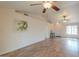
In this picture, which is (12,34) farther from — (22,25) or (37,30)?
(37,30)

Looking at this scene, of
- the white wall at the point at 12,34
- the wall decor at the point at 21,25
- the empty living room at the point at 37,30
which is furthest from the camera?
the wall decor at the point at 21,25

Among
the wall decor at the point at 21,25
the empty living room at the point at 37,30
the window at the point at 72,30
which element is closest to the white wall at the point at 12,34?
the empty living room at the point at 37,30

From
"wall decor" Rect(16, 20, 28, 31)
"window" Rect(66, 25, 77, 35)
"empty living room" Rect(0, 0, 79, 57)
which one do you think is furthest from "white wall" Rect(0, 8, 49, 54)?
"window" Rect(66, 25, 77, 35)

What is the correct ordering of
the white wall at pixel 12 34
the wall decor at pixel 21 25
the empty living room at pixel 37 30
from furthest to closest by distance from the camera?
the wall decor at pixel 21 25, the white wall at pixel 12 34, the empty living room at pixel 37 30

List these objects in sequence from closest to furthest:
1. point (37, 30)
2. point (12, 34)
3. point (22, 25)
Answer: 1. point (12, 34)
2. point (22, 25)
3. point (37, 30)

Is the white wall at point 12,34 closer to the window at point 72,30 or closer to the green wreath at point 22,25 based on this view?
the green wreath at point 22,25

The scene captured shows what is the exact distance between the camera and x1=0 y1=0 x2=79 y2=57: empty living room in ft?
11.3

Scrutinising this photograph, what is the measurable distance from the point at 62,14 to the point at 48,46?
1473 millimetres

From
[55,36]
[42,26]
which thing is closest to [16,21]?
[55,36]

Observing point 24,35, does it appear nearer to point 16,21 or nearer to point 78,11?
point 16,21

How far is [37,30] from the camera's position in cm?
514

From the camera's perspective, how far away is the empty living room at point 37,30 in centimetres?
344

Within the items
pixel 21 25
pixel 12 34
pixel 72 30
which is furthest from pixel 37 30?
pixel 72 30

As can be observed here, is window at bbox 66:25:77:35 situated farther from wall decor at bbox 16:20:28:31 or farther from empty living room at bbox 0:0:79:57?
wall decor at bbox 16:20:28:31
